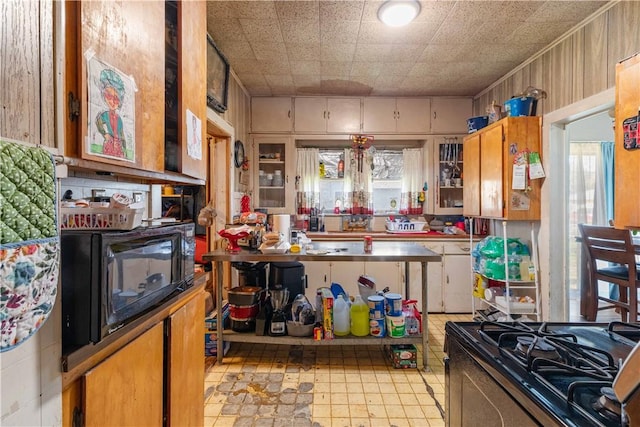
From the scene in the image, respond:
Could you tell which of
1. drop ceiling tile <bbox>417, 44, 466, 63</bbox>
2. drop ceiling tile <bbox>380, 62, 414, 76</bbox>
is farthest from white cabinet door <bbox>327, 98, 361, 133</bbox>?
drop ceiling tile <bbox>417, 44, 466, 63</bbox>

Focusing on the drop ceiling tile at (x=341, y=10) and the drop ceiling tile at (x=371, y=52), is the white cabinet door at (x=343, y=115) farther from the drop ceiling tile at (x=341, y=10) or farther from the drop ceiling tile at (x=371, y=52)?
the drop ceiling tile at (x=341, y=10)

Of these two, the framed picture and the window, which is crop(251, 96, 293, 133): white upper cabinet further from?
the framed picture

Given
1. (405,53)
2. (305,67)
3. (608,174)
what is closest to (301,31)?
(305,67)

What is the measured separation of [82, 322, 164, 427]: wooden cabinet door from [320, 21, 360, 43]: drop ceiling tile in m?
2.37

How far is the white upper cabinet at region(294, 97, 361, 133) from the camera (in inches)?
161

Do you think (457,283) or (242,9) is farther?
(457,283)

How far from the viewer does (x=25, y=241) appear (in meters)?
0.56

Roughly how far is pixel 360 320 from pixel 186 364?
1.47 meters

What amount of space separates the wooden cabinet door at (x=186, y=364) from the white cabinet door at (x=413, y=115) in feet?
11.1

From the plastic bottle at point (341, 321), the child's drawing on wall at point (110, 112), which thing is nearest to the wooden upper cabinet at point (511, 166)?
the plastic bottle at point (341, 321)


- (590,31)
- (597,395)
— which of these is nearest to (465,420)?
(597,395)

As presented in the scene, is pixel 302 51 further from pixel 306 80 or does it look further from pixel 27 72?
pixel 27 72

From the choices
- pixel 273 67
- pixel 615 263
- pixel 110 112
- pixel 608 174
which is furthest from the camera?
pixel 608 174

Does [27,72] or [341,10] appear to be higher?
[341,10]
